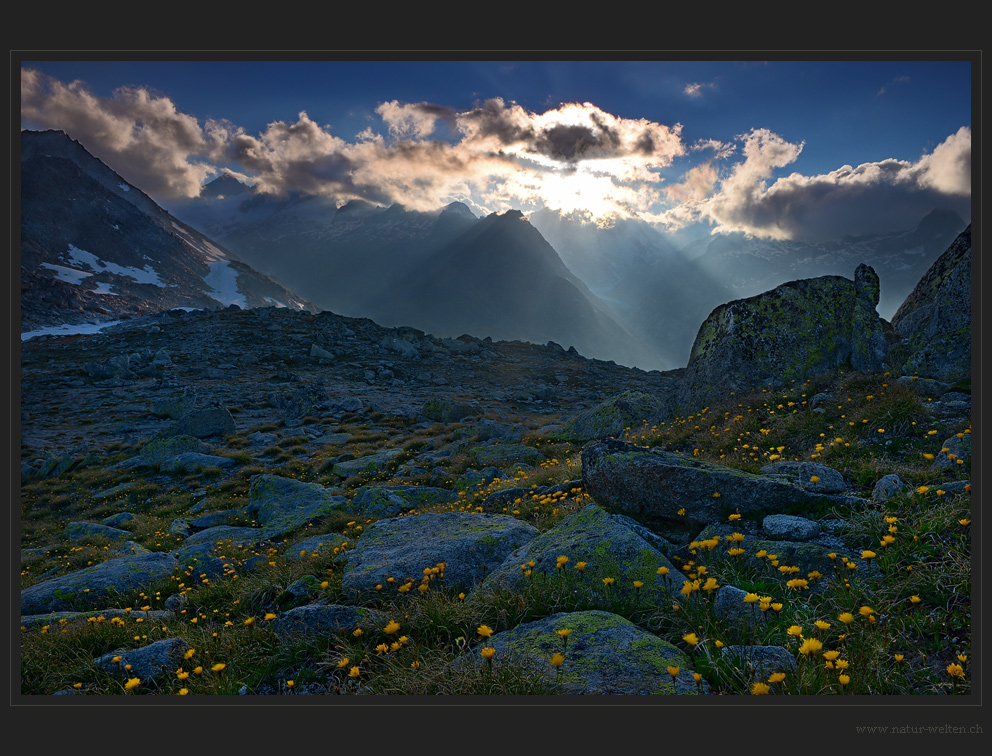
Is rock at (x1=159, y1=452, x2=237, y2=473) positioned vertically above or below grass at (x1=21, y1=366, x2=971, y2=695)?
above

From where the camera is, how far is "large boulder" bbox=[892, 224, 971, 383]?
27.4 feet

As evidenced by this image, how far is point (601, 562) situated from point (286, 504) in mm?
9131

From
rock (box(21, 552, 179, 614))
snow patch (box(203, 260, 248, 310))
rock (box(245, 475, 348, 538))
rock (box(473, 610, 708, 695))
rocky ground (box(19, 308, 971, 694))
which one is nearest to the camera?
rock (box(473, 610, 708, 695))

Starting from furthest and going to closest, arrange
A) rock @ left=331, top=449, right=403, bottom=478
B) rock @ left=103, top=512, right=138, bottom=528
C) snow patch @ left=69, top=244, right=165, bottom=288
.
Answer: snow patch @ left=69, top=244, right=165, bottom=288 → rock @ left=331, top=449, right=403, bottom=478 → rock @ left=103, top=512, right=138, bottom=528

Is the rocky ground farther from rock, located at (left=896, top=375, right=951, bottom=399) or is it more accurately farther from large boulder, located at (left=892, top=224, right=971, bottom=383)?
large boulder, located at (left=892, top=224, right=971, bottom=383)

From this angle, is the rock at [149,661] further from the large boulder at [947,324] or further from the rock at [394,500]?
the large boulder at [947,324]

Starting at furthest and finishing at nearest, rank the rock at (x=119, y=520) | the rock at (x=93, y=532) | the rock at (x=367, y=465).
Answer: the rock at (x=367, y=465), the rock at (x=119, y=520), the rock at (x=93, y=532)

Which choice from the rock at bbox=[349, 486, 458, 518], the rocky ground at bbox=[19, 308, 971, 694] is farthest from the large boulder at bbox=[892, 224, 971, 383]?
the rock at bbox=[349, 486, 458, 518]

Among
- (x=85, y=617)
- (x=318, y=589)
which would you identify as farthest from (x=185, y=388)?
(x=318, y=589)

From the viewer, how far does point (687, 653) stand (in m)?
2.80

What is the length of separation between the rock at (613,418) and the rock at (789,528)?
33.6ft

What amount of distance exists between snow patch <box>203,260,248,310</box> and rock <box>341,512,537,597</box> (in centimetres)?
18187

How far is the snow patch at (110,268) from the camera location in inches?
5172

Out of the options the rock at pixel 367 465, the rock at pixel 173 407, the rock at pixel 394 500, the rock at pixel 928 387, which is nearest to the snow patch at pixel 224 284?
the rock at pixel 173 407
